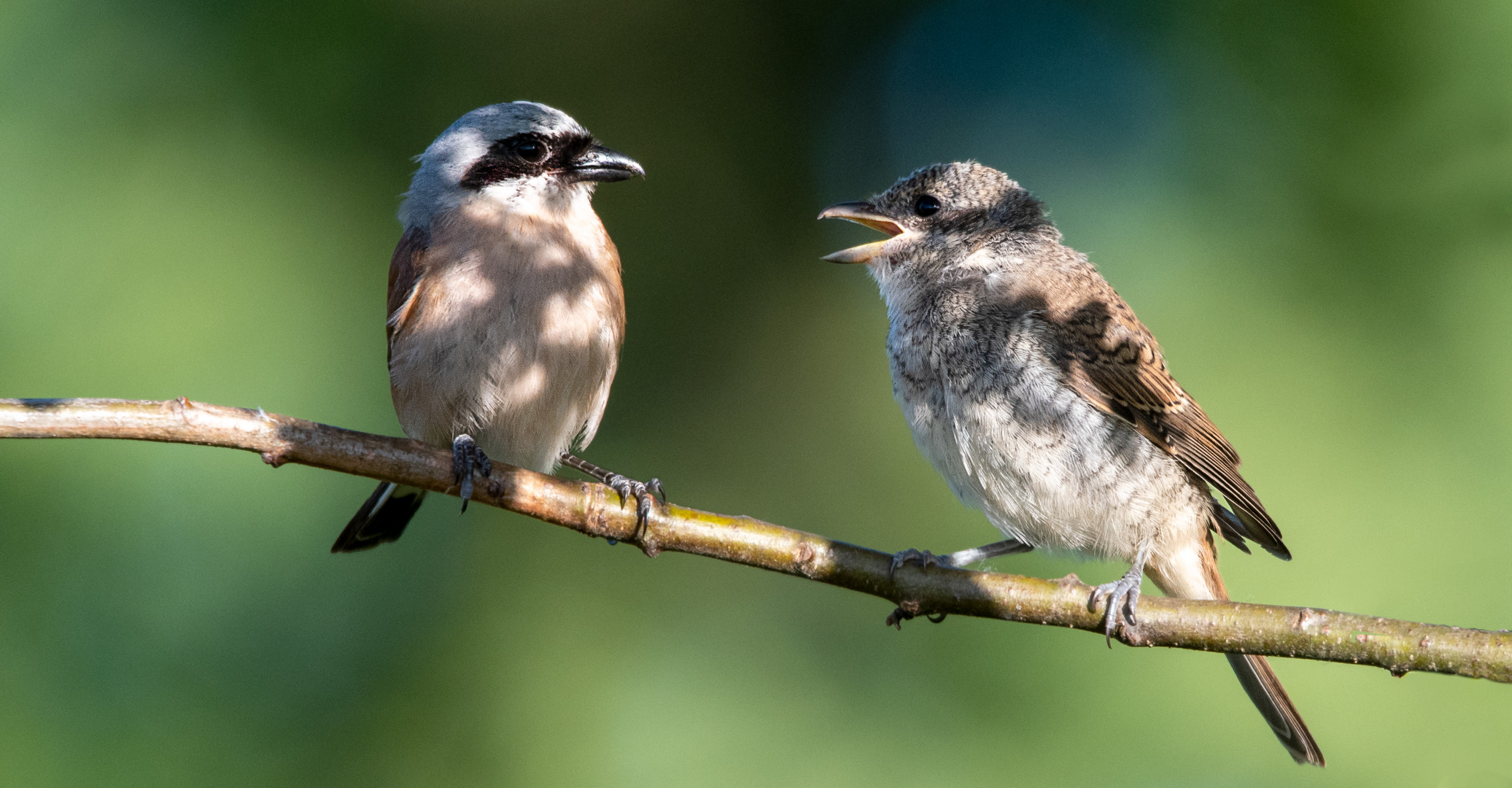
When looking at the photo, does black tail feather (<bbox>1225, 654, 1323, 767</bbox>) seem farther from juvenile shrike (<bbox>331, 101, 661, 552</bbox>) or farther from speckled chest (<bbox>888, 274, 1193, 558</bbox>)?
juvenile shrike (<bbox>331, 101, 661, 552</bbox>)

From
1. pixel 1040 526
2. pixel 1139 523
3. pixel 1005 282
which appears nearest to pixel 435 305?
pixel 1005 282

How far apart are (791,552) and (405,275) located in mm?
1795

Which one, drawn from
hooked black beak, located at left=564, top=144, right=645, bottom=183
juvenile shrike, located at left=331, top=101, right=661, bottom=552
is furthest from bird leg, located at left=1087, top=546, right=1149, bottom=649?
hooked black beak, located at left=564, top=144, right=645, bottom=183

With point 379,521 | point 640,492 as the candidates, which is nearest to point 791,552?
point 640,492

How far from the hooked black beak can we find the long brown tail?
7.14 feet

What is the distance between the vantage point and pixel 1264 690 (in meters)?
3.29

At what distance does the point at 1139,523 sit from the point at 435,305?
2.29 m

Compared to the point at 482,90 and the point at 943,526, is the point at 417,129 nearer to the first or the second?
the point at 482,90

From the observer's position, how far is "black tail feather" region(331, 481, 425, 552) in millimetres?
3877

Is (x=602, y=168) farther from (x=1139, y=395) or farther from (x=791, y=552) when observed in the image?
(x=1139, y=395)

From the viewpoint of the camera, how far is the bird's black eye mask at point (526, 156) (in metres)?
3.81

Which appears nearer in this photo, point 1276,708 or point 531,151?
point 1276,708

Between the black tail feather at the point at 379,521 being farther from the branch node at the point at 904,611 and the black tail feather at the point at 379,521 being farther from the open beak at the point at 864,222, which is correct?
the branch node at the point at 904,611

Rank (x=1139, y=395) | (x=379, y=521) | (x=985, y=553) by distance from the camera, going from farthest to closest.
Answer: (x=379, y=521) → (x=985, y=553) → (x=1139, y=395)
